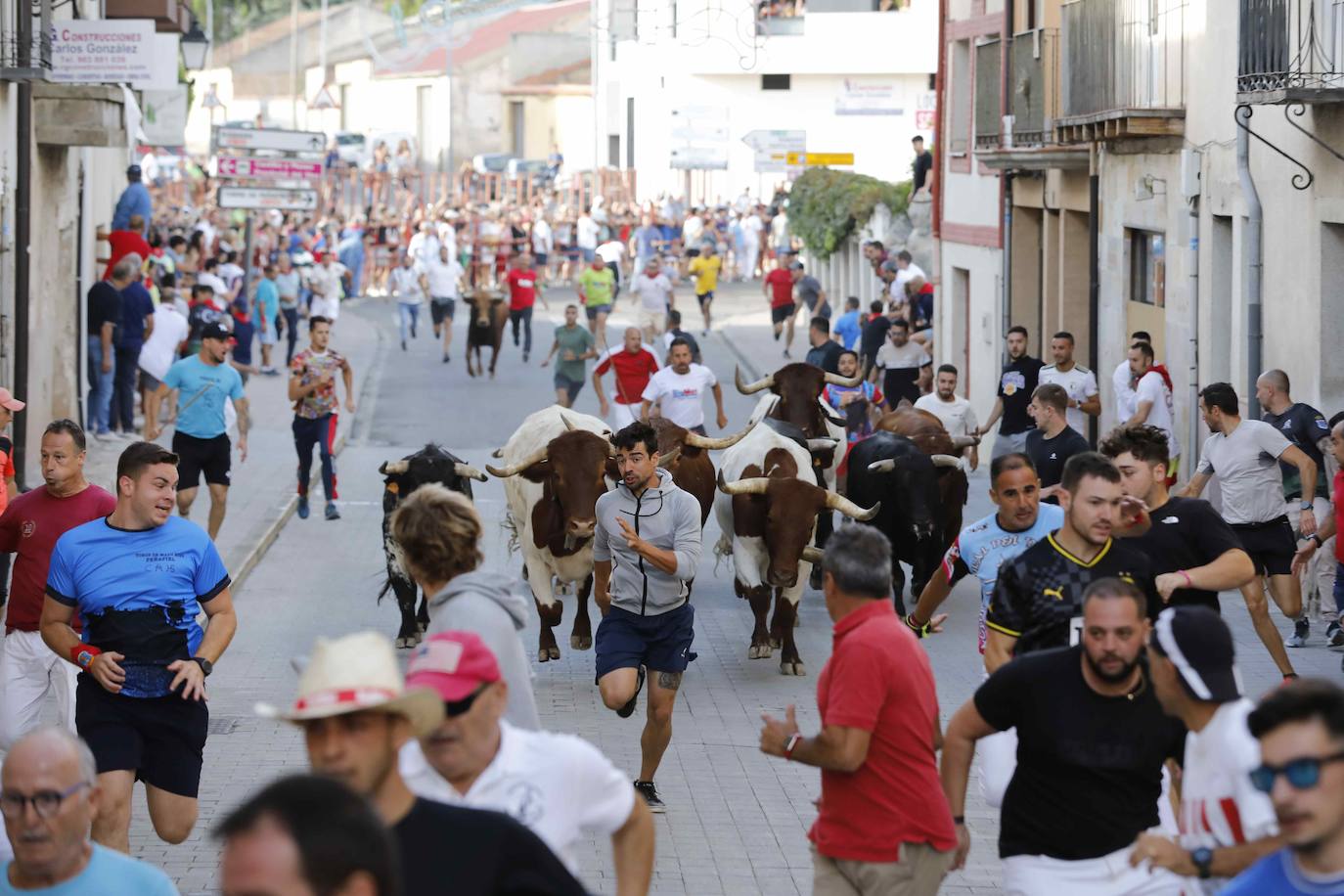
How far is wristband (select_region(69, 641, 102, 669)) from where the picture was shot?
25.1ft

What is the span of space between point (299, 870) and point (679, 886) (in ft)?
18.3

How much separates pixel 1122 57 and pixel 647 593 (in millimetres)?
12973

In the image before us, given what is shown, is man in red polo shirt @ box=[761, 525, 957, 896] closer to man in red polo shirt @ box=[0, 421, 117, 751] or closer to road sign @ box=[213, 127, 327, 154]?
man in red polo shirt @ box=[0, 421, 117, 751]

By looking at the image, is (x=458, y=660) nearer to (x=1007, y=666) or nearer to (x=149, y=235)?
(x=1007, y=666)

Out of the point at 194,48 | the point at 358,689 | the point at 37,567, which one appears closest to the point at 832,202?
the point at 194,48

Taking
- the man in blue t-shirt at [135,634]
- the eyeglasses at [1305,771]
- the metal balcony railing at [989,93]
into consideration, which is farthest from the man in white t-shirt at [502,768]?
the metal balcony railing at [989,93]

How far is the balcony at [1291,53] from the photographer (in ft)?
50.4

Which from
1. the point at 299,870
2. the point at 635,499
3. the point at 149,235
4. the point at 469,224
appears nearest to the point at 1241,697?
the point at 299,870

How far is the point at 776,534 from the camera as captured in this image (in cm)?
1316

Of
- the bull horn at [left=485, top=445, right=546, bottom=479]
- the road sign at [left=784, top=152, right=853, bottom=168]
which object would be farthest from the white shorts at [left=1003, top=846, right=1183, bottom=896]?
the road sign at [left=784, top=152, right=853, bottom=168]

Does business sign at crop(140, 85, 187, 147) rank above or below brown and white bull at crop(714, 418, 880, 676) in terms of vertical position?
above

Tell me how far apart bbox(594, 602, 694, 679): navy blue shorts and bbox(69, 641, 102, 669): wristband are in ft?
8.69

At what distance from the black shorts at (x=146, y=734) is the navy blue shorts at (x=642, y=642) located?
2.27m

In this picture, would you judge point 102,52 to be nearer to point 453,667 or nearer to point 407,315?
point 453,667
